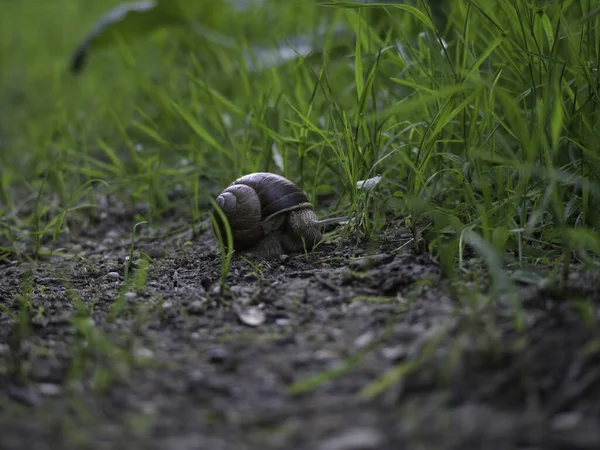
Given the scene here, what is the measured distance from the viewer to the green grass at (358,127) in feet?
5.70

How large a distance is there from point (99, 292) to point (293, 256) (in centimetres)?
56

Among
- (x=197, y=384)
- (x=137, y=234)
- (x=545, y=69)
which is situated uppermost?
(x=545, y=69)

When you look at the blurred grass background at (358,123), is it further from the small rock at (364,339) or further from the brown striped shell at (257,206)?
the small rock at (364,339)

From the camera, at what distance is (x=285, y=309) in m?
1.66

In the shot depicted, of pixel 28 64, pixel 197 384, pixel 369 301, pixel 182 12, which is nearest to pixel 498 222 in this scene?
pixel 369 301

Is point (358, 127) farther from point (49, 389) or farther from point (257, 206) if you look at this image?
point (49, 389)

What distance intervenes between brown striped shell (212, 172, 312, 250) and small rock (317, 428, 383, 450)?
1.06 m

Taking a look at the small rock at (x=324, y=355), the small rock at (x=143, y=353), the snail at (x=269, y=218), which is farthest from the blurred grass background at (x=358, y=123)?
the small rock at (x=143, y=353)

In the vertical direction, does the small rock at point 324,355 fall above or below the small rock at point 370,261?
above

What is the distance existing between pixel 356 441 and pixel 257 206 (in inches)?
44.8

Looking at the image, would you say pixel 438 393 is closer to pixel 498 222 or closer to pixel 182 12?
pixel 498 222

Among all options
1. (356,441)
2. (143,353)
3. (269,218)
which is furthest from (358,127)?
(356,441)

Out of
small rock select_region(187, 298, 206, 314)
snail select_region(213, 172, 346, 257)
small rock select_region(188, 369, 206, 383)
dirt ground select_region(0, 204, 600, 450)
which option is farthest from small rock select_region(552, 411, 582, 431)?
snail select_region(213, 172, 346, 257)

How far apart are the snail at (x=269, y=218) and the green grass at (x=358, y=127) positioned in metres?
0.13
